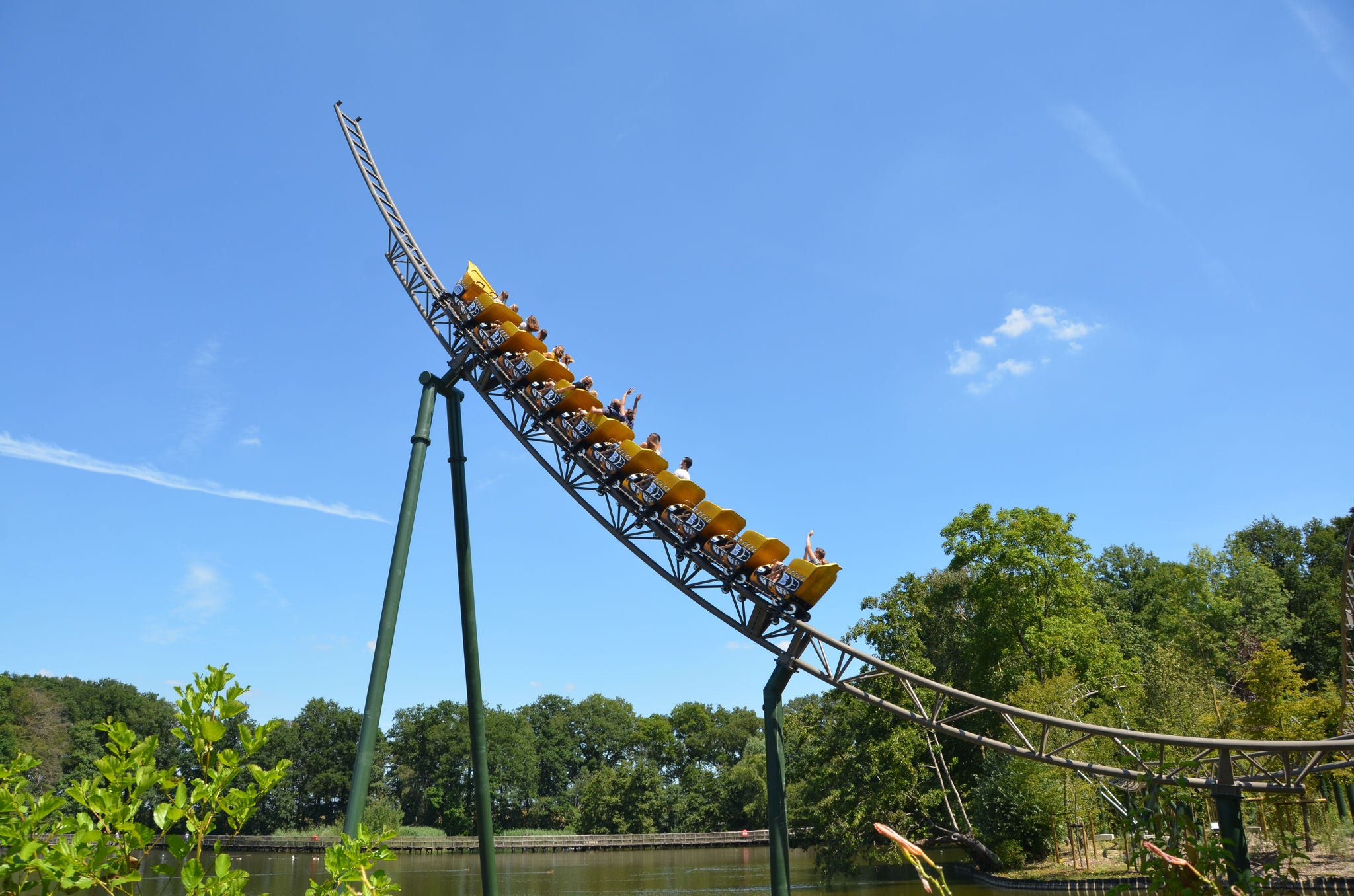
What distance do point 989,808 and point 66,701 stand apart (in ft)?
226

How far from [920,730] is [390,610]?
2304 cm

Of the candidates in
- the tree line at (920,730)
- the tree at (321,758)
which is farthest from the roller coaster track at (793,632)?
the tree at (321,758)

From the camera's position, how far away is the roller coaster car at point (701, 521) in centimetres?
1087

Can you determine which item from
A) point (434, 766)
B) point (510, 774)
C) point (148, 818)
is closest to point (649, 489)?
point (148, 818)

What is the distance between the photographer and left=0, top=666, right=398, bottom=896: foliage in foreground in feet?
5.71

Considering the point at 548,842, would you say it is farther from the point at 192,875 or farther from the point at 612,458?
the point at 192,875

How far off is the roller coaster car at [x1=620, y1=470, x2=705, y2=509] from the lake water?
1407 cm

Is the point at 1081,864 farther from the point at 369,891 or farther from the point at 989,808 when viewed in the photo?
the point at 369,891

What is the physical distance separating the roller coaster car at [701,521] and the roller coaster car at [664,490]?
0.32 ft

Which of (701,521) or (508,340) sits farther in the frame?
(508,340)

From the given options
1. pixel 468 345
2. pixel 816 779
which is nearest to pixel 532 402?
pixel 468 345

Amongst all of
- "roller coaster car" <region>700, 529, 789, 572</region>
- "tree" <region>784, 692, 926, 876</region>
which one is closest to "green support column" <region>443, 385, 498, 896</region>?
"roller coaster car" <region>700, 529, 789, 572</region>

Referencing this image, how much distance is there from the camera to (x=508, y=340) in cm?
1182

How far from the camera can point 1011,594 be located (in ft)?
94.0
